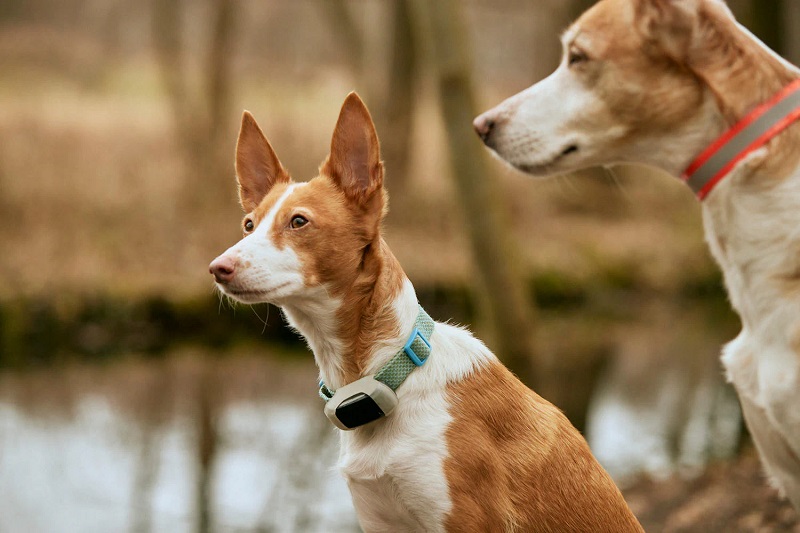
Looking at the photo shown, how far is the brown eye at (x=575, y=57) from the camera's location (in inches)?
135

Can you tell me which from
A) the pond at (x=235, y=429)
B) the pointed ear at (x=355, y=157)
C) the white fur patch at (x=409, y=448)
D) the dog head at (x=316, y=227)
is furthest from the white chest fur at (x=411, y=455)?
the pond at (x=235, y=429)

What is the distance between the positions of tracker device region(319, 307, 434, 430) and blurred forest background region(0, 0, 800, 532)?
144 cm

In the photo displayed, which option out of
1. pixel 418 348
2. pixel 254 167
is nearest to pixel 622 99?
pixel 418 348

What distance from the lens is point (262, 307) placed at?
9844mm

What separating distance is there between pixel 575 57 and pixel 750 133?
0.68 meters

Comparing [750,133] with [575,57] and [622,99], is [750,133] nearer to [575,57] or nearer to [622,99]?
[622,99]

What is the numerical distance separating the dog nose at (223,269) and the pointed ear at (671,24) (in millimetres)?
1650

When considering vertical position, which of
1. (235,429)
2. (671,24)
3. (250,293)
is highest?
(671,24)

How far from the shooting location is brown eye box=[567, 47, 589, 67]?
3424 millimetres

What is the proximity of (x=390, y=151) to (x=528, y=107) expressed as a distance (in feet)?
32.6

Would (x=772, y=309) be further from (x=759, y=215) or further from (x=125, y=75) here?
(x=125, y=75)

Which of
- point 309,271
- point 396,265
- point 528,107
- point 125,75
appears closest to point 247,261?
point 309,271

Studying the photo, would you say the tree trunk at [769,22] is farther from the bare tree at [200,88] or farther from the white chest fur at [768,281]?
the white chest fur at [768,281]

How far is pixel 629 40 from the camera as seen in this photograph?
333cm
